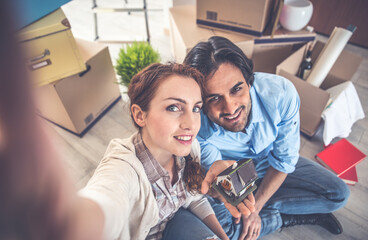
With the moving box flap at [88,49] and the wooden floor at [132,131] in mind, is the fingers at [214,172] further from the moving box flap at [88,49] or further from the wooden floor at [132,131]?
the moving box flap at [88,49]

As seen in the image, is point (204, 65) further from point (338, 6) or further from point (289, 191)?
point (338, 6)

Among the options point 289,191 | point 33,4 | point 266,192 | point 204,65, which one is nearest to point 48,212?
point 204,65

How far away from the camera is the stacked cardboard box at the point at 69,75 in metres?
1.36

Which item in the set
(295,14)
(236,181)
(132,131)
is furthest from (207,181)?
A: (295,14)

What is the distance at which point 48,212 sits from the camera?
0.56 feet

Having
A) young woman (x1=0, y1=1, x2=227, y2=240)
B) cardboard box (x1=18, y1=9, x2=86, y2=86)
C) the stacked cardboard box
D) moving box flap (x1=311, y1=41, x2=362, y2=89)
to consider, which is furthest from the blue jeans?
cardboard box (x1=18, y1=9, x2=86, y2=86)

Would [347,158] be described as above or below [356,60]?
below

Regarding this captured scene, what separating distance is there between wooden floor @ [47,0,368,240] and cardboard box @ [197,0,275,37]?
91 cm

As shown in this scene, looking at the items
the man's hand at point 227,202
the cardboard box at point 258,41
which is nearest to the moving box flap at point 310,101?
the cardboard box at point 258,41

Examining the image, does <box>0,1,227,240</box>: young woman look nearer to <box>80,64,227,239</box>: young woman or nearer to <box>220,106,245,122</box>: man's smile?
<box>80,64,227,239</box>: young woman

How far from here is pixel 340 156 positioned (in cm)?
153

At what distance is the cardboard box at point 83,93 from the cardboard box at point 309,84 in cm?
133

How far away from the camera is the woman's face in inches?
31.4

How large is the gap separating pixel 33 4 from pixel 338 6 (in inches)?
109
